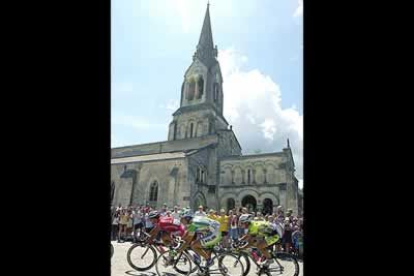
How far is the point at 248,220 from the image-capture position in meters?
7.21

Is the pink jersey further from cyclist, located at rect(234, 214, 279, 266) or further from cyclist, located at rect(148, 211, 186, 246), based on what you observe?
cyclist, located at rect(234, 214, 279, 266)

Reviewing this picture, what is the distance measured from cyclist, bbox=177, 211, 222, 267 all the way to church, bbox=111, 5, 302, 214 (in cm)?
1688

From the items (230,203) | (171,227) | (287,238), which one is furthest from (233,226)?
(230,203)

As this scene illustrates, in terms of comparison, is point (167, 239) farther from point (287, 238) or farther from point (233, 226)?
point (287, 238)

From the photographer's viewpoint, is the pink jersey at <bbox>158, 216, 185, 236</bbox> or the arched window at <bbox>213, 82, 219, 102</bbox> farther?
the arched window at <bbox>213, 82, 219, 102</bbox>

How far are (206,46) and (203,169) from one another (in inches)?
763

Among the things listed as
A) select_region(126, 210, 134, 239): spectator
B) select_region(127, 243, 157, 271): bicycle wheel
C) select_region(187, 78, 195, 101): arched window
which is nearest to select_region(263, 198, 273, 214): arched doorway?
select_region(126, 210, 134, 239): spectator

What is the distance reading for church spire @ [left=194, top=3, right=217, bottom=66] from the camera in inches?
1506

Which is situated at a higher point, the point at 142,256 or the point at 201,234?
the point at 201,234

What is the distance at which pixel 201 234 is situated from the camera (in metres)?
6.64
